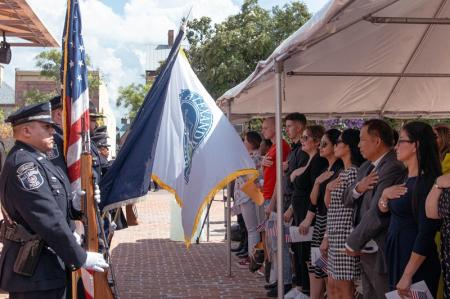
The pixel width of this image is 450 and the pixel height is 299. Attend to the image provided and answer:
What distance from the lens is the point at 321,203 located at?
634 centimetres

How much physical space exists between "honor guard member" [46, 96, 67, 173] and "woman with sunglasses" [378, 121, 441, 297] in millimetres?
2394

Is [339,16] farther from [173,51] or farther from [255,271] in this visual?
[255,271]

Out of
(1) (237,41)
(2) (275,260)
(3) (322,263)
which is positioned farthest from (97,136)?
(1) (237,41)

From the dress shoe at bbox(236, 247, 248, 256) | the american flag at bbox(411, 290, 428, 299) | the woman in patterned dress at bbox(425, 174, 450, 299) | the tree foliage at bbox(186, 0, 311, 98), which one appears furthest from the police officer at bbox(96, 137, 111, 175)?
the tree foliage at bbox(186, 0, 311, 98)

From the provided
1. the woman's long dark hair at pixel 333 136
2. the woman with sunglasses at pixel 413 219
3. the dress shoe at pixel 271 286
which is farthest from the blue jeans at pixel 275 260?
the woman with sunglasses at pixel 413 219

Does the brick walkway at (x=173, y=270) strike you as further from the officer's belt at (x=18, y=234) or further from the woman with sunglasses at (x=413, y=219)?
the officer's belt at (x=18, y=234)

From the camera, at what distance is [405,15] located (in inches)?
249

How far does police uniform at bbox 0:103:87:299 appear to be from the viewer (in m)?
3.93

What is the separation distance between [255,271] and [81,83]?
561 cm

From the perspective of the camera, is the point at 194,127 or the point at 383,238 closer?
the point at 383,238

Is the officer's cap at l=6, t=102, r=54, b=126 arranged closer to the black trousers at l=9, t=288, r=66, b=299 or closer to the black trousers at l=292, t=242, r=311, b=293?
the black trousers at l=9, t=288, r=66, b=299

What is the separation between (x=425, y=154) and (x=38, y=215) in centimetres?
257

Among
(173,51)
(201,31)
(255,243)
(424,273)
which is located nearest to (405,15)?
(173,51)

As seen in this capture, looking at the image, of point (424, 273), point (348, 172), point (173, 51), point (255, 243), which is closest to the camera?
point (424, 273)
